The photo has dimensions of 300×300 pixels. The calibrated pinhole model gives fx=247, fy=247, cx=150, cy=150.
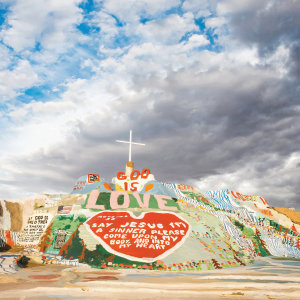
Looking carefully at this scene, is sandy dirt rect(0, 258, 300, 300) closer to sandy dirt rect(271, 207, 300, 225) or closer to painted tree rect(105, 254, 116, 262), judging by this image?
painted tree rect(105, 254, 116, 262)

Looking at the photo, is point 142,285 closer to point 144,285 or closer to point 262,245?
point 144,285

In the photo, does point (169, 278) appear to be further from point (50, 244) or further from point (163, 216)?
point (50, 244)

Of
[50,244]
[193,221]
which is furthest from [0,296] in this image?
[193,221]

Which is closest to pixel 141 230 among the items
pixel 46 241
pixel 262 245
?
pixel 46 241

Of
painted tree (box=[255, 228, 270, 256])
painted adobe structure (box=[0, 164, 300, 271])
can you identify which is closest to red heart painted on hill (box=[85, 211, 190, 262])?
painted adobe structure (box=[0, 164, 300, 271])

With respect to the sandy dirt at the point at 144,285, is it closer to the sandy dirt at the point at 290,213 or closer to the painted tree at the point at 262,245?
the painted tree at the point at 262,245

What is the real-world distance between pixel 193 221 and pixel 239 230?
36.7ft

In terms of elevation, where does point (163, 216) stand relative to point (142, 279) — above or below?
above

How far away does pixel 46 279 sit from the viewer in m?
17.2

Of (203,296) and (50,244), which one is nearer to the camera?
(203,296)

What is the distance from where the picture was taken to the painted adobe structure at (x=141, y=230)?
76.0 ft

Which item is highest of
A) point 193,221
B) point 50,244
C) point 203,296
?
point 193,221

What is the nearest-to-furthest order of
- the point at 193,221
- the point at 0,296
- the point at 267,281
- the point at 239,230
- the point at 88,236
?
the point at 0,296
the point at 267,281
the point at 88,236
the point at 193,221
the point at 239,230

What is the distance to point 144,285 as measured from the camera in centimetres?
1555
